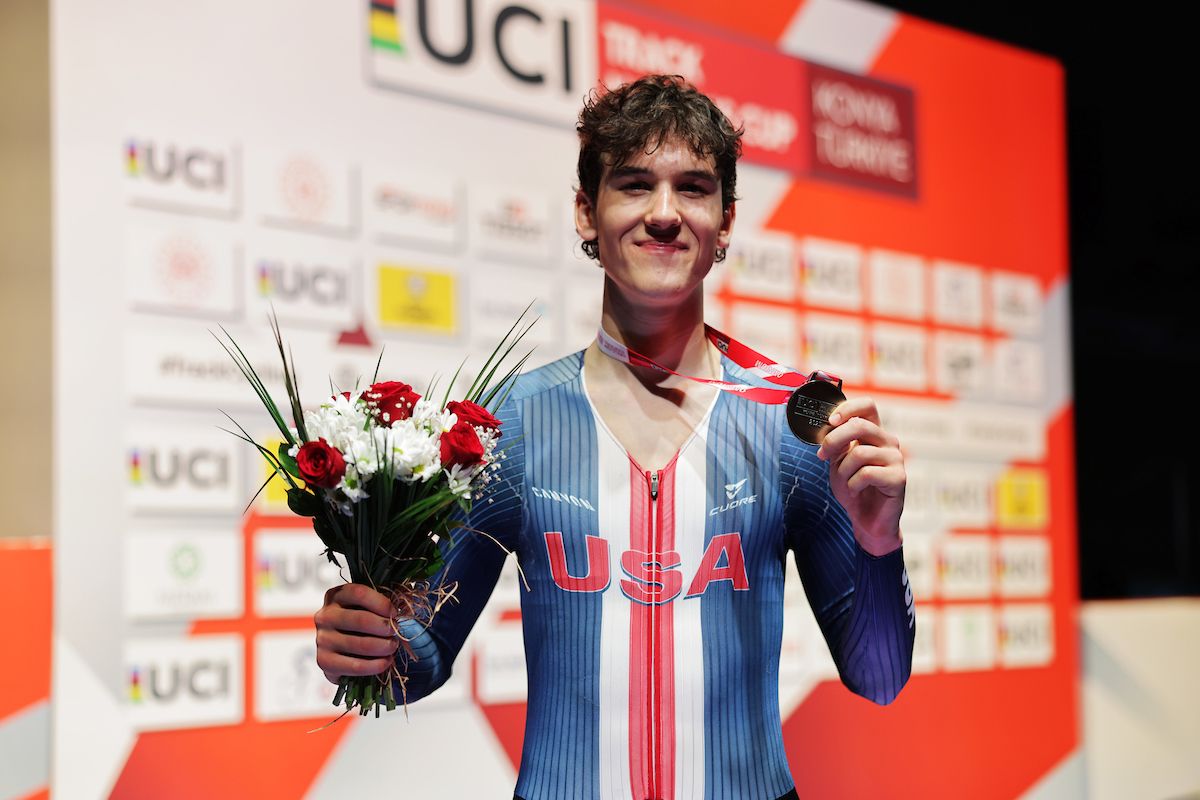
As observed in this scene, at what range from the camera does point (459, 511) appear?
1.74 m

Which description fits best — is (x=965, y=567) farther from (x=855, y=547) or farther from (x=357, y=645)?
(x=357, y=645)

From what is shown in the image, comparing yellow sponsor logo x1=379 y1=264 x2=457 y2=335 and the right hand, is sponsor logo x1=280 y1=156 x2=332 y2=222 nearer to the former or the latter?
yellow sponsor logo x1=379 y1=264 x2=457 y2=335

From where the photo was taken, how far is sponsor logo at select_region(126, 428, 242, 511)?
2816mm

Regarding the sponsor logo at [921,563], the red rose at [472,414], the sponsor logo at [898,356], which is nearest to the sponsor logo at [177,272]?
the red rose at [472,414]

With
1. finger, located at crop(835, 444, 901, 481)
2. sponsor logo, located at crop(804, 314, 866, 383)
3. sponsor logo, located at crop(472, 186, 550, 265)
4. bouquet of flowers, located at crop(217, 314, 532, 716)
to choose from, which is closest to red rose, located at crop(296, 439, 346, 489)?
bouquet of flowers, located at crop(217, 314, 532, 716)

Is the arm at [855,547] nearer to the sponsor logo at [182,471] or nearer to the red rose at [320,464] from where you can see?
the red rose at [320,464]

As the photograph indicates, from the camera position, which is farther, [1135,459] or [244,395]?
[1135,459]

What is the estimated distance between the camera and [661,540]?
181cm

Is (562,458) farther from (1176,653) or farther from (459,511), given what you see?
(1176,653)

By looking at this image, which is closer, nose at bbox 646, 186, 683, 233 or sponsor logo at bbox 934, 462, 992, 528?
nose at bbox 646, 186, 683, 233

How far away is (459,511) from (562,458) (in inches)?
7.5

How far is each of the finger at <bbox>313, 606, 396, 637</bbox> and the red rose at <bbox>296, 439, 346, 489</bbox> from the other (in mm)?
162

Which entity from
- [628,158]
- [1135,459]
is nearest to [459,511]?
[628,158]

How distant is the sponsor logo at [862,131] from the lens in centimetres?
416
